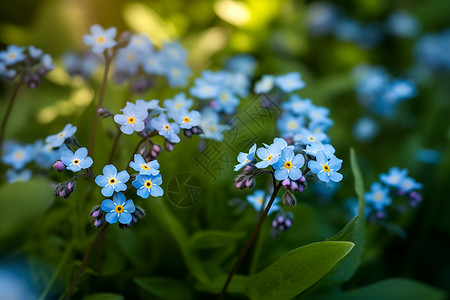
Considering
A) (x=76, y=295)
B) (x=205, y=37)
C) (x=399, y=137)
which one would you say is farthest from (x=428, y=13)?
(x=76, y=295)

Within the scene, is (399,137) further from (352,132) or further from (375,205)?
(375,205)

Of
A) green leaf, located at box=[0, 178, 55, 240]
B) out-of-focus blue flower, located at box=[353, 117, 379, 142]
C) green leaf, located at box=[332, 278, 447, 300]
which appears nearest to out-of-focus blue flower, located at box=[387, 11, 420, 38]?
out-of-focus blue flower, located at box=[353, 117, 379, 142]

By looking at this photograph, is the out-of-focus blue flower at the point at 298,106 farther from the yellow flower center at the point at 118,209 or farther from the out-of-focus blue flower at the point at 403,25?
the out-of-focus blue flower at the point at 403,25

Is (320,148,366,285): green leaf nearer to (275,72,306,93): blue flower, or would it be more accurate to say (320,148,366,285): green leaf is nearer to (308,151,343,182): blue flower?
(308,151,343,182): blue flower

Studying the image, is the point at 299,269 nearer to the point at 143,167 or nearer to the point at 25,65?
the point at 143,167

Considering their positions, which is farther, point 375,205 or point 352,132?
point 352,132

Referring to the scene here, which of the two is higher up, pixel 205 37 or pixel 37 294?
pixel 205 37

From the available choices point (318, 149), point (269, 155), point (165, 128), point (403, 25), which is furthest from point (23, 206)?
point (403, 25)
